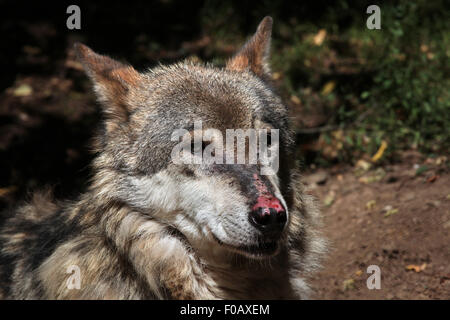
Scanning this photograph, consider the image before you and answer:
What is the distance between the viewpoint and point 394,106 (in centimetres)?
679

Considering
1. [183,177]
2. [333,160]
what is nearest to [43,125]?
[333,160]

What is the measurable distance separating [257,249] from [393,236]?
91.5 inches

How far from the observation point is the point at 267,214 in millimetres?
2969

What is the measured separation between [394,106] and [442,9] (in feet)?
6.82

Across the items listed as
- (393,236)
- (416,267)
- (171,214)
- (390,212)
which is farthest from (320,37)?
(171,214)

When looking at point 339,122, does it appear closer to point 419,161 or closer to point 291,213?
point 419,161

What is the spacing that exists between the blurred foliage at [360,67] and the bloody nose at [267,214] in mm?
3649

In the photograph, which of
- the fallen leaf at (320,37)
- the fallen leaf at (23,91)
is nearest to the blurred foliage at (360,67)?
the fallen leaf at (320,37)

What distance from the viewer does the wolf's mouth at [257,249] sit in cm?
312

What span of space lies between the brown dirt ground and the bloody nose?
50.5 inches

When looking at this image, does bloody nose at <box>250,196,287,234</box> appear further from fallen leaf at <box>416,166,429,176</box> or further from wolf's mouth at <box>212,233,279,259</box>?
fallen leaf at <box>416,166,429,176</box>

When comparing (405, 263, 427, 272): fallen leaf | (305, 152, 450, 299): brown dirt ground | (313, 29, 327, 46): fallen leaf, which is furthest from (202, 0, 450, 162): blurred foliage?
(405, 263, 427, 272): fallen leaf

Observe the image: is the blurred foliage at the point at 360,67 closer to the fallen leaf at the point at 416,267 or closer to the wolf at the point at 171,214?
the fallen leaf at the point at 416,267

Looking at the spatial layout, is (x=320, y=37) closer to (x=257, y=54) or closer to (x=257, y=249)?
(x=257, y=54)
